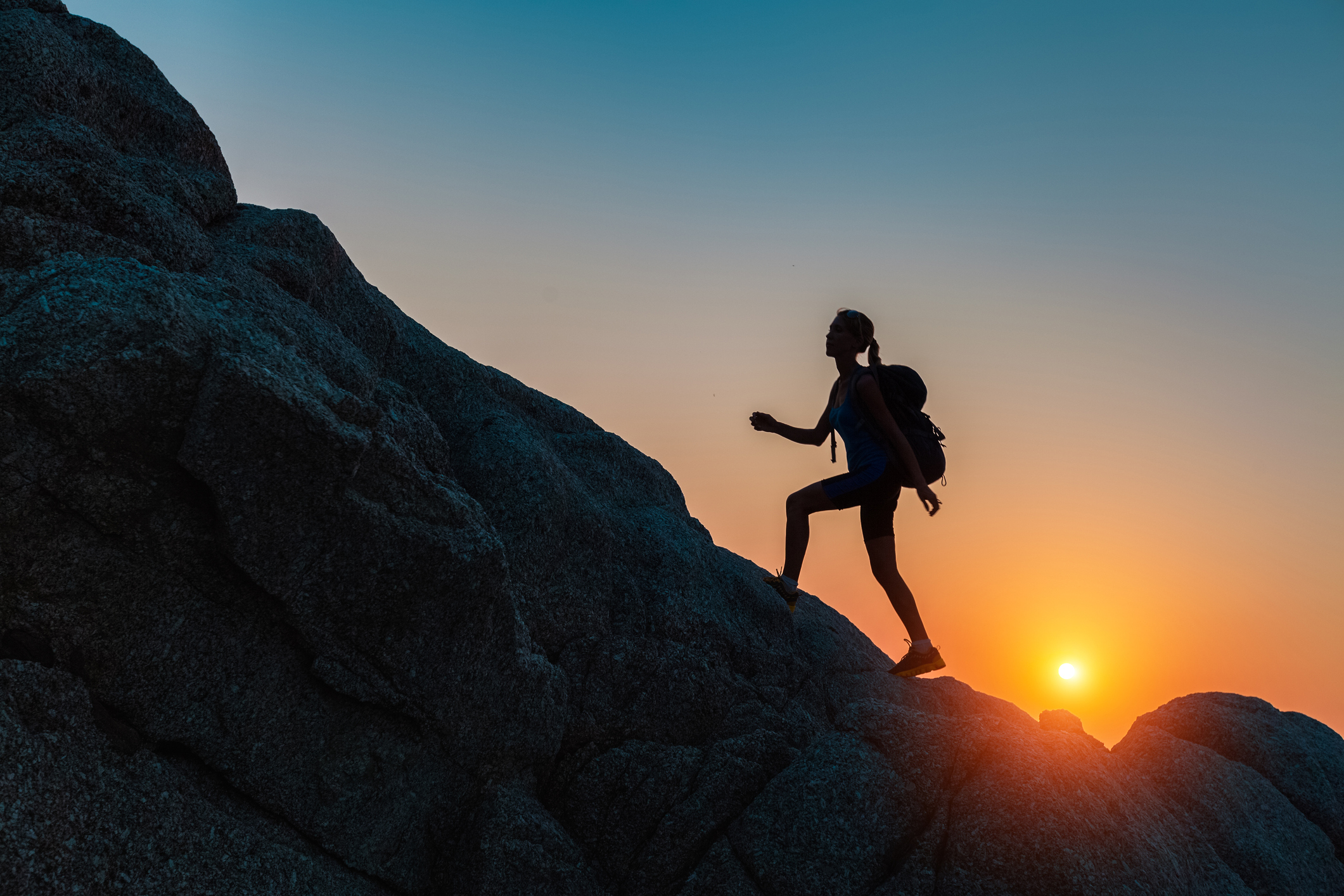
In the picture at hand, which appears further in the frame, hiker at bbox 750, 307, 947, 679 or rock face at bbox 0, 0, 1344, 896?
hiker at bbox 750, 307, 947, 679

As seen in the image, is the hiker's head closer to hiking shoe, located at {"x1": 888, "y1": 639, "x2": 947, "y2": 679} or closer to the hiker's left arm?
the hiker's left arm

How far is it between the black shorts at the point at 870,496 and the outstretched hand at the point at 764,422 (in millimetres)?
1499

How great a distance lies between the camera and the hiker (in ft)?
35.8

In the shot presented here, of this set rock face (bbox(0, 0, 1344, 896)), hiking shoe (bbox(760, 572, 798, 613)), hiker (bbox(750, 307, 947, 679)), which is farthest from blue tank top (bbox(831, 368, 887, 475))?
rock face (bbox(0, 0, 1344, 896))

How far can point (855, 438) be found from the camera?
37.2ft

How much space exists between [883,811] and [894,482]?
14.4 ft

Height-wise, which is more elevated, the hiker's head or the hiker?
the hiker's head

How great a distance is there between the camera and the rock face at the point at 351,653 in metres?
6.22

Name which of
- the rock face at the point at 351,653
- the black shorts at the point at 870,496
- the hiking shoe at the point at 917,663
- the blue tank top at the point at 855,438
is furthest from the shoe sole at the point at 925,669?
the blue tank top at the point at 855,438

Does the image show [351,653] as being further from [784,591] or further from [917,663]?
[917,663]

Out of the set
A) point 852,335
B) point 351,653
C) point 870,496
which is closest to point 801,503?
point 870,496

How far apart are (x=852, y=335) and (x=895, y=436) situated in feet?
5.35

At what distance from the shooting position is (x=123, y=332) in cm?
629

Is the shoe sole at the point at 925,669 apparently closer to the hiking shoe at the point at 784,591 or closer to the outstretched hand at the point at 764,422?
the hiking shoe at the point at 784,591
